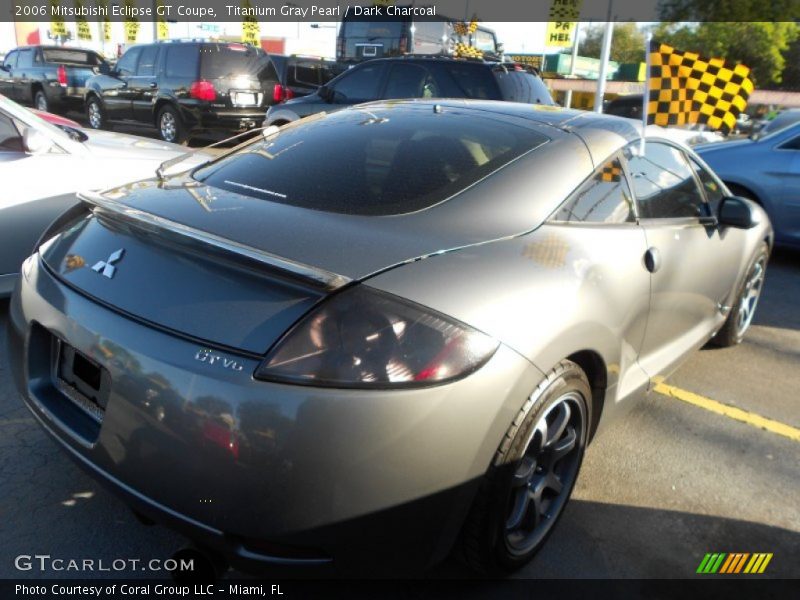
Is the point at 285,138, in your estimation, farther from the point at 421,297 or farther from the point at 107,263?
the point at 421,297

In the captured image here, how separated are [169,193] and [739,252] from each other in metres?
→ 2.97

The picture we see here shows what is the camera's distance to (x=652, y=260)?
103 inches

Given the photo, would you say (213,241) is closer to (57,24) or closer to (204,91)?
(204,91)

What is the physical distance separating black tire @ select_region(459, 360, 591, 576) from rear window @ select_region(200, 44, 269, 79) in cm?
1061

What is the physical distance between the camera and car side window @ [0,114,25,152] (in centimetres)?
408

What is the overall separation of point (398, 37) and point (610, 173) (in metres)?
12.5

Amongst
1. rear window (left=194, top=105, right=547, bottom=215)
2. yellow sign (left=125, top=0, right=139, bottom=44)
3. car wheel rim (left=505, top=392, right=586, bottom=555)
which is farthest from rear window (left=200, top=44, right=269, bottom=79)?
yellow sign (left=125, top=0, right=139, bottom=44)

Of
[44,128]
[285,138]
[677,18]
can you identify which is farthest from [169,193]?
[677,18]

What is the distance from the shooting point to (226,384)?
1614 millimetres

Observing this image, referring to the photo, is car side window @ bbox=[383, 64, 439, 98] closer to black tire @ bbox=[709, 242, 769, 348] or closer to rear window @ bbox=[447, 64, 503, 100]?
rear window @ bbox=[447, 64, 503, 100]

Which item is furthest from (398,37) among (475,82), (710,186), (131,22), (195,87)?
(131,22)

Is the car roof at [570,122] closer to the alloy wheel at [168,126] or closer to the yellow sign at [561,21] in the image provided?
the alloy wheel at [168,126]

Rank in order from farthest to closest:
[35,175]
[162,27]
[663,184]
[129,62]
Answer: [162,27], [129,62], [35,175], [663,184]

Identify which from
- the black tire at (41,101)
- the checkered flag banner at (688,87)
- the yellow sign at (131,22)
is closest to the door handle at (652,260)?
the checkered flag banner at (688,87)
